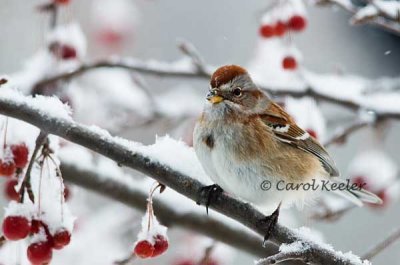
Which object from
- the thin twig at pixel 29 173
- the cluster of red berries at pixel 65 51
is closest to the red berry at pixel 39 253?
the thin twig at pixel 29 173

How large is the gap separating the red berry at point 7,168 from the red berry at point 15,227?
163 mm

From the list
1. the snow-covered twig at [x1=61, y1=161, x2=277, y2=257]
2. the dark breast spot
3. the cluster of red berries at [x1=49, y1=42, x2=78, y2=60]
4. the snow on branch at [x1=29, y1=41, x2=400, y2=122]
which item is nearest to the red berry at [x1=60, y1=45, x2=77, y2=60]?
the cluster of red berries at [x1=49, y1=42, x2=78, y2=60]

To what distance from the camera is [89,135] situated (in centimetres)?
218

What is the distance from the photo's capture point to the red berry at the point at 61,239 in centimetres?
216

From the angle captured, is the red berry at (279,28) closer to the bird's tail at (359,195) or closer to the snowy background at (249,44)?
the bird's tail at (359,195)

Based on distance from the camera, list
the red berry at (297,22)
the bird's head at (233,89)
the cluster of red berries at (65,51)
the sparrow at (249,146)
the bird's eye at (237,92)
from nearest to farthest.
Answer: the sparrow at (249,146) < the bird's head at (233,89) < the bird's eye at (237,92) < the red berry at (297,22) < the cluster of red berries at (65,51)

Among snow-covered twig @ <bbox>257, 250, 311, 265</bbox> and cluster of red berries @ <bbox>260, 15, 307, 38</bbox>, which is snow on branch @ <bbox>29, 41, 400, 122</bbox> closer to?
cluster of red berries @ <bbox>260, 15, 307, 38</bbox>

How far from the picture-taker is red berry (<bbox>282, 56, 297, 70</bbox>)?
11.8ft

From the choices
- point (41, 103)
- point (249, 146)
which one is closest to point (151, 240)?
point (41, 103)

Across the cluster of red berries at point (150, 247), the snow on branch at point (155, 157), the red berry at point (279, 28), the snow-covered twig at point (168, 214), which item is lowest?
the cluster of red berries at point (150, 247)

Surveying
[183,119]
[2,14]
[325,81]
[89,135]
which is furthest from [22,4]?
[89,135]

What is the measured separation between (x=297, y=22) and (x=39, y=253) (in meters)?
1.99

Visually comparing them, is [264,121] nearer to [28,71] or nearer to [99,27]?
→ [28,71]

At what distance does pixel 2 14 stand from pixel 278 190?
4475 millimetres
